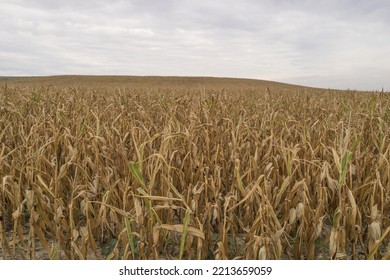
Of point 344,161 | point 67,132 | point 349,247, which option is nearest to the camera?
point 344,161

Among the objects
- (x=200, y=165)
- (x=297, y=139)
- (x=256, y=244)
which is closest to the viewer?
(x=256, y=244)

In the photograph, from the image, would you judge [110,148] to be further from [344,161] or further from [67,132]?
[344,161]

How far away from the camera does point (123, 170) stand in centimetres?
247

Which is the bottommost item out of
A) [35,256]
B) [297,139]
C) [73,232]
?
[35,256]

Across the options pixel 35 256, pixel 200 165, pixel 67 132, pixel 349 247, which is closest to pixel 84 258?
pixel 35 256

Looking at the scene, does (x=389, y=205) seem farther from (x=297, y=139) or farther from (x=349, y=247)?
(x=297, y=139)

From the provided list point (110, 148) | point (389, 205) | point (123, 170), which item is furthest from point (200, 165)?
point (389, 205)

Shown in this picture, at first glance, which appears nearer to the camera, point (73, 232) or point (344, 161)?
point (73, 232)

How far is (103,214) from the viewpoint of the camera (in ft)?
6.24

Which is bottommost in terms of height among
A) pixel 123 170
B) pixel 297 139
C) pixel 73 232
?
pixel 73 232
